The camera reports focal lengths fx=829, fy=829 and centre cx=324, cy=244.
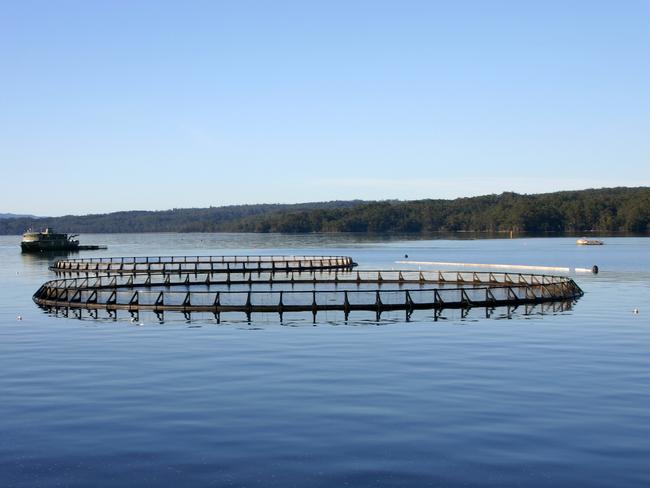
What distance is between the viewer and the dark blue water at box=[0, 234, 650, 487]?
2342 centimetres

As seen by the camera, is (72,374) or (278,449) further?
(72,374)

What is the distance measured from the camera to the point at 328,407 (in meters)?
31.0

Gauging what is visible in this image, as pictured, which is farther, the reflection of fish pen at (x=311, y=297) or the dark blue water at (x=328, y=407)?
the reflection of fish pen at (x=311, y=297)

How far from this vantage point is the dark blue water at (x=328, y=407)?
23.4 m

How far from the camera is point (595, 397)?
32.6 metres

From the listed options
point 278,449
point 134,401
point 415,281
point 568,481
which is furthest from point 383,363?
point 415,281

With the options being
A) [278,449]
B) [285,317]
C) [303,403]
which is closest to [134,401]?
[303,403]

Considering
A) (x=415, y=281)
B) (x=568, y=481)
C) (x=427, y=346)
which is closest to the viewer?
(x=568, y=481)

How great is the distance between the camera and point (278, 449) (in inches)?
1000

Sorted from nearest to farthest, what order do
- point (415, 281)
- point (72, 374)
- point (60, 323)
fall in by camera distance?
point (72, 374)
point (60, 323)
point (415, 281)

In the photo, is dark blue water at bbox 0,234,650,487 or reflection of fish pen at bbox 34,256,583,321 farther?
reflection of fish pen at bbox 34,256,583,321

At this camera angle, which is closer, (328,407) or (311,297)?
(328,407)

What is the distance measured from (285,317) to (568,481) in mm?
42166

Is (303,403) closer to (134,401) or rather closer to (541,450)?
(134,401)
